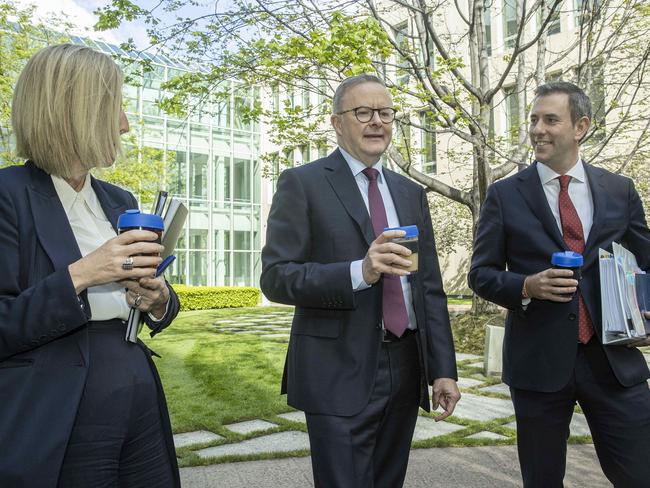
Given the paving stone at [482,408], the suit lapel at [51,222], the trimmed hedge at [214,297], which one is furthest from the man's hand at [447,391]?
the trimmed hedge at [214,297]

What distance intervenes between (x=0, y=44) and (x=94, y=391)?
56.5 ft

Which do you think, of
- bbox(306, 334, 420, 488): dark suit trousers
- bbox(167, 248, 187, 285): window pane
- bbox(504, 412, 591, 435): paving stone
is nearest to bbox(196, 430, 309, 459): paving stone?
bbox(504, 412, 591, 435): paving stone

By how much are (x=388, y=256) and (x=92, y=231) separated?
1049 mm

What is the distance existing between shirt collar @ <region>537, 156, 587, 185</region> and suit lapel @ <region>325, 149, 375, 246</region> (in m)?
1.03

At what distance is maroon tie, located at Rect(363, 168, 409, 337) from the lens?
2.65 meters

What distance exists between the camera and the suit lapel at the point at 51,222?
1861 millimetres

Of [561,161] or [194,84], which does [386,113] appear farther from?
[194,84]

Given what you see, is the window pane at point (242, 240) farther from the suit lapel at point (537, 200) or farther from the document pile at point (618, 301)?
the document pile at point (618, 301)

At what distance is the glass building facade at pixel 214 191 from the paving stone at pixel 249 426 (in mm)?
22145

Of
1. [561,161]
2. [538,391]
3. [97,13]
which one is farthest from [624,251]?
[97,13]

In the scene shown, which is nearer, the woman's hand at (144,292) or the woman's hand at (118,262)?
the woman's hand at (118,262)

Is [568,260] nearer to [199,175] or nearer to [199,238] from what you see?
[199,238]

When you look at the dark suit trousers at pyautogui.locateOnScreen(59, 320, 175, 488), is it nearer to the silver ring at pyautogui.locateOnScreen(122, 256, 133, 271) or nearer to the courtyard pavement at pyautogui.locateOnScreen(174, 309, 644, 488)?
the silver ring at pyautogui.locateOnScreen(122, 256, 133, 271)

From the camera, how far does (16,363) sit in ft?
5.85
